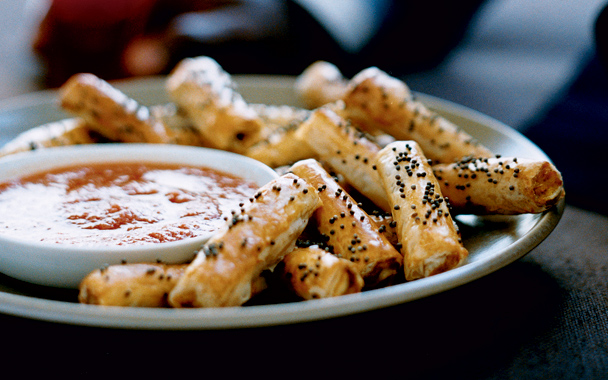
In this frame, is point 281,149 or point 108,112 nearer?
point 281,149

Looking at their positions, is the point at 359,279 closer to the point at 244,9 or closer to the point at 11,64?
the point at 244,9

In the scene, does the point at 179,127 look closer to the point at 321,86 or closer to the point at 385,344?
the point at 321,86

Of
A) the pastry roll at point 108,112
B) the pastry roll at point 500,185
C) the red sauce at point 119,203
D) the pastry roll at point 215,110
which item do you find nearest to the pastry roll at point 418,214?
the pastry roll at point 500,185

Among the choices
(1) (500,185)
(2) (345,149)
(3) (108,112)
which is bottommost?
(1) (500,185)

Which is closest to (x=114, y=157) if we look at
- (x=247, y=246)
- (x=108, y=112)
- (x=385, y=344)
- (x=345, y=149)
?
(x=108, y=112)

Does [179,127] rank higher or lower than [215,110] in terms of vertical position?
lower

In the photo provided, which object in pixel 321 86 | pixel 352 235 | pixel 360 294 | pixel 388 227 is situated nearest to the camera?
pixel 360 294

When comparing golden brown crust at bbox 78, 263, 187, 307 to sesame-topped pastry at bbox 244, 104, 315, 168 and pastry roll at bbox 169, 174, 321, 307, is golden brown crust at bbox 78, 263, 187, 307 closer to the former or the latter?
pastry roll at bbox 169, 174, 321, 307
